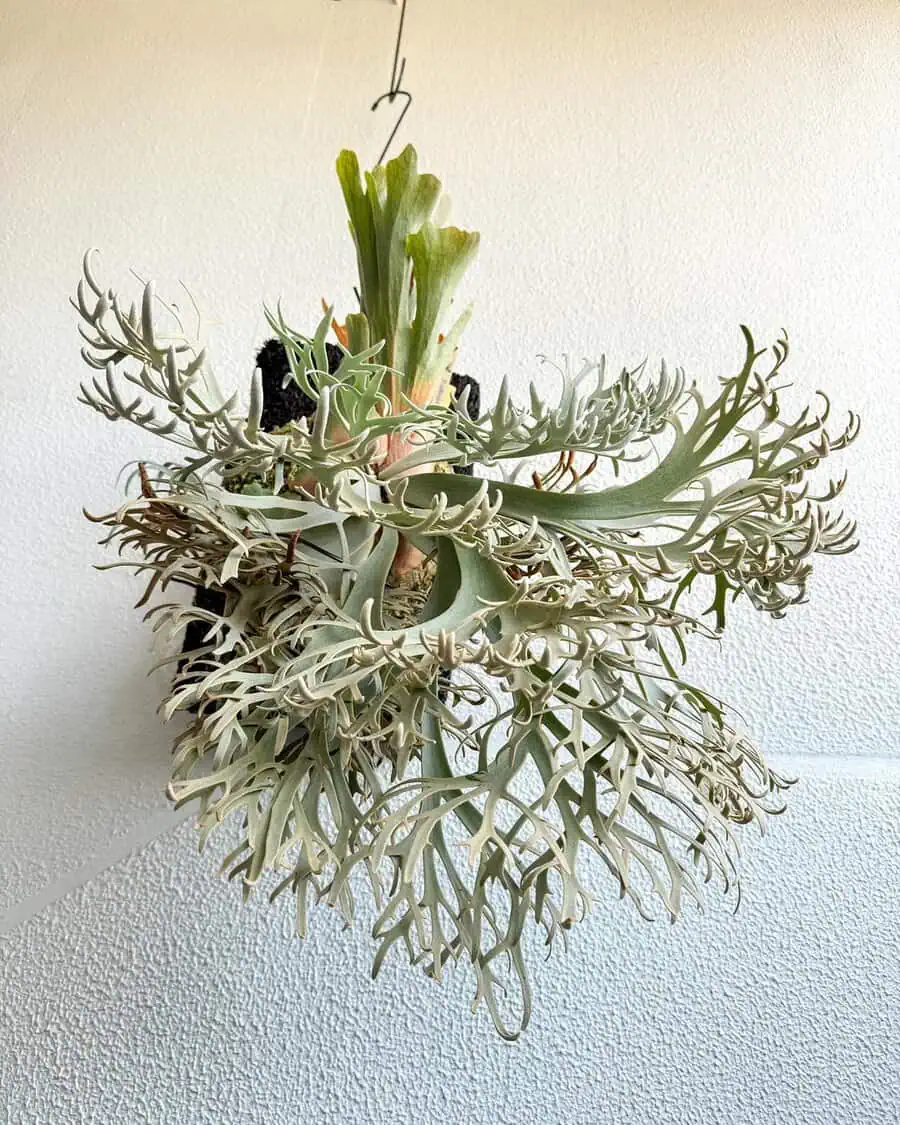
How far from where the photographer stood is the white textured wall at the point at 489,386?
2.24ft

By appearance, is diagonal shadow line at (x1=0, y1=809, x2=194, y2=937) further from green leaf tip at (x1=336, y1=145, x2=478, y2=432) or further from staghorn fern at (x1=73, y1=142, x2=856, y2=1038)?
green leaf tip at (x1=336, y1=145, x2=478, y2=432)

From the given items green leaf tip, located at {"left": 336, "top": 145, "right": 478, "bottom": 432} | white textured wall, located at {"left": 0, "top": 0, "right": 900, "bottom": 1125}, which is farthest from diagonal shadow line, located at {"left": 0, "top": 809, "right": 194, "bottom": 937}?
green leaf tip, located at {"left": 336, "top": 145, "right": 478, "bottom": 432}

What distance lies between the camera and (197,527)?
1.78ft

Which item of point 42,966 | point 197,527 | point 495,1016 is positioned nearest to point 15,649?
point 42,966

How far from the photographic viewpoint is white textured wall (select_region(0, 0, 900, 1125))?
68 cm

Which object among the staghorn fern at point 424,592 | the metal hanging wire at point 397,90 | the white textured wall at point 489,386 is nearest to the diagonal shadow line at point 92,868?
the white textured wall at point 489,386

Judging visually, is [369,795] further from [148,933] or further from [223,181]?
[223,181]

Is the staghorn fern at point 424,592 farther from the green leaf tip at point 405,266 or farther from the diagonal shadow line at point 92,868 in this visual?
the diagonal shadow line at point 92,868

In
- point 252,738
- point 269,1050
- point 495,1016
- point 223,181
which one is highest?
point 223,181

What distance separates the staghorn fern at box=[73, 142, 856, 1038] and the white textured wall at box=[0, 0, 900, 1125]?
20 cm

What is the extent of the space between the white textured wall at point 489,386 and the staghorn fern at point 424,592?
20 centimetres

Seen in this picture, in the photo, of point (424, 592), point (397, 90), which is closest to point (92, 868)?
point (424, 592)

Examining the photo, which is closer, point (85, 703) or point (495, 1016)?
point (495, 1016)

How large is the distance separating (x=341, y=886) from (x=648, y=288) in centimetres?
76
